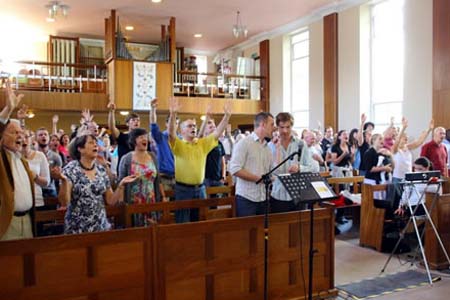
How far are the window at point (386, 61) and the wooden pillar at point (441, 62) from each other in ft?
2.98

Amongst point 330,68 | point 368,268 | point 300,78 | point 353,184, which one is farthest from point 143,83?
point 368,268

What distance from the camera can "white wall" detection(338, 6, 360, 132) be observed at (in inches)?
375

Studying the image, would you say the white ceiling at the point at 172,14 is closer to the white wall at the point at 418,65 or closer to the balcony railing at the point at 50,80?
the balcony railing at the point at 50,80

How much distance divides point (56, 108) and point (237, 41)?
20.5ft

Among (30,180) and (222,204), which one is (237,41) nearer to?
(222,204)

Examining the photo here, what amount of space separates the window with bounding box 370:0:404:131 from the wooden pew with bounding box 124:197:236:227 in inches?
237

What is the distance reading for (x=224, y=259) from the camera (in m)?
2.94

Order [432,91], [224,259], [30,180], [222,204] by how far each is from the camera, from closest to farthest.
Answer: [30,180], [224,259], [222,204], [432,91]

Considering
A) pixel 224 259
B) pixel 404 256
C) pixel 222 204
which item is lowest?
pixel 404 256

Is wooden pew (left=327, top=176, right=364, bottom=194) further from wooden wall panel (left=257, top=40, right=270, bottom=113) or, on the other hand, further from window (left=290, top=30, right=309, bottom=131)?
wooden wall panel (left=257, top=40, right=270, bottom=113)

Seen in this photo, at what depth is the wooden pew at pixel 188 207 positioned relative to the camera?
3291mm

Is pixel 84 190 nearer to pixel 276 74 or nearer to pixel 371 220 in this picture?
pixel 371 220

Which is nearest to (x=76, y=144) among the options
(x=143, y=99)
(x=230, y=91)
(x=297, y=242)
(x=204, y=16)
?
(x=297, y=242)

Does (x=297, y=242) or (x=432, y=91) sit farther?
(x=432, y=91)
